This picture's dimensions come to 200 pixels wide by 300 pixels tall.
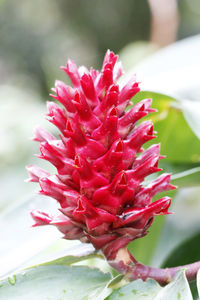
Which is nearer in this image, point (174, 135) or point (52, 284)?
point (52, 284)

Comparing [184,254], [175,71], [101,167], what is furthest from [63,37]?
[101,167]

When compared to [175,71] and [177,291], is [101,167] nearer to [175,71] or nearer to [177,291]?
[177,291]

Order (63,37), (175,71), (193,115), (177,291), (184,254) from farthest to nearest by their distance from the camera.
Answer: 1. (63,37)
2. (175,71)
3. (184,254)
4. (193,115)
5. (177,291)

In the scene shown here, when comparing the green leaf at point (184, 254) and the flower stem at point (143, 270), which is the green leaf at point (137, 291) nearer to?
the flower stem at point (143, 270)

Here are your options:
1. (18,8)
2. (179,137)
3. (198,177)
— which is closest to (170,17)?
(179,137)

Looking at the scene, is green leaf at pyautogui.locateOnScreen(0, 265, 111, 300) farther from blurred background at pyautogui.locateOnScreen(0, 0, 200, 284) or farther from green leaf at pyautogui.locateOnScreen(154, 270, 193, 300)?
blurred background at pyautogui.locateOnScreen(0, 0, 200, 284)

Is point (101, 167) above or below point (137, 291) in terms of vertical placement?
above
